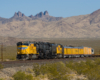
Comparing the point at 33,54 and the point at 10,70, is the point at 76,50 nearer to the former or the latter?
the point at 33,54

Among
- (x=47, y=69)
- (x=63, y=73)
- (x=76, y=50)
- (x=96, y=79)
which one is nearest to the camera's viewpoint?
(x=96, y=79)

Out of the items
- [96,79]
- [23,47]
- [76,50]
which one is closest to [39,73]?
[96,79]

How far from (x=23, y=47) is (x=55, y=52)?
31.2 ft

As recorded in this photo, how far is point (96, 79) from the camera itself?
1673 centimetres

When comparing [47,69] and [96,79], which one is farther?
[47,69]

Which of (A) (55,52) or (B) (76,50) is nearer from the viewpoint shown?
(A) (55,52)

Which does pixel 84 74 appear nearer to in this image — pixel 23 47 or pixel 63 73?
pixel 63 73

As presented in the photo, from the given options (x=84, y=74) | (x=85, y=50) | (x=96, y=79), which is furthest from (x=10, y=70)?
(x=85, y=50)

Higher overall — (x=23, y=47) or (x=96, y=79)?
(x=23, y=47)

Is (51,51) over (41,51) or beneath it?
beneath

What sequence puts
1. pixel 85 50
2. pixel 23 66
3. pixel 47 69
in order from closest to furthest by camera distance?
pixel 47 69
pixel 23 66
pixel 85 50

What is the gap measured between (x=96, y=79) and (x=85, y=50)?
4174cm

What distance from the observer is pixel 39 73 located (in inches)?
832

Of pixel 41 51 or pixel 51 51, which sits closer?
pixel 41 51
